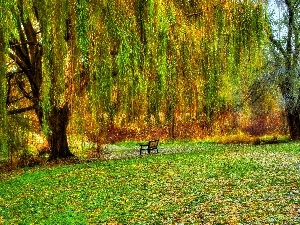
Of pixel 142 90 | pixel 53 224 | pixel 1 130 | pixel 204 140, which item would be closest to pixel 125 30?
pixel 142 90

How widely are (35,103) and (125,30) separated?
5091mm

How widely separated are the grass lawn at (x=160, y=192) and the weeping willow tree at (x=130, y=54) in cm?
142

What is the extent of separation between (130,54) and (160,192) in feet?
9.13

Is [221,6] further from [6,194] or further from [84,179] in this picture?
[6,194]

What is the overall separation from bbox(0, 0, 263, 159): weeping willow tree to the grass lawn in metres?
1.42

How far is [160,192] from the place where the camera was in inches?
344

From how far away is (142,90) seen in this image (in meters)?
9.42

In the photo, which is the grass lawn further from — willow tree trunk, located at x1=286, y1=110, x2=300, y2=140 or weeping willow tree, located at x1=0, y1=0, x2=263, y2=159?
willow tree trunk, located at x1=286, y1=110, x2=300, y2=140

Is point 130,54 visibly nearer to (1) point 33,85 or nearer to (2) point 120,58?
(2) point 120,58

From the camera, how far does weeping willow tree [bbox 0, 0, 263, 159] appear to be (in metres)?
8.35

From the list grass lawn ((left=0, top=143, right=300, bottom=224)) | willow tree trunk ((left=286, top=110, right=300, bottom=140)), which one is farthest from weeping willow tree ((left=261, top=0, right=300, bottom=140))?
grass lawn ((left=0, top=143, right=300, bottom=224))

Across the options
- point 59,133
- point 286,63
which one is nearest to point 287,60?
point 286,63

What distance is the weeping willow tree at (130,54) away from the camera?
8.35m

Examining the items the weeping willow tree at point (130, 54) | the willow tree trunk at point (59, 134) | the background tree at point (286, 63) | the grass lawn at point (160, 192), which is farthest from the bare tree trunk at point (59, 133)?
the background tree at point (286, 63)
